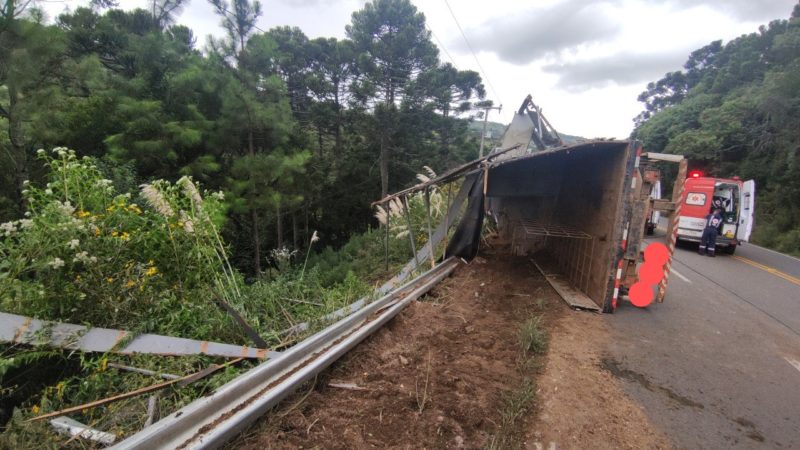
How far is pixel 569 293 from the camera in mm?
5266

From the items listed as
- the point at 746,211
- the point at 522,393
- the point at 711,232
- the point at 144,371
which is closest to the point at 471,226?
the point at 522,393

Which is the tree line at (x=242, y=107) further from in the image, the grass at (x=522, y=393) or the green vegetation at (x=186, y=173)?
the grass at (x=522, y=393)

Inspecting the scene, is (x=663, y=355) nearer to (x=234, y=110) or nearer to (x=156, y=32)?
(x=234, y=110)

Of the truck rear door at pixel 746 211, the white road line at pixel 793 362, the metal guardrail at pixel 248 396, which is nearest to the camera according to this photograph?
the metal guardrail at pixel 248 396

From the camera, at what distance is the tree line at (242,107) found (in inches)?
302

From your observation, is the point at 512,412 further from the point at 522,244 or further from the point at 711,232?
the point at 711,232

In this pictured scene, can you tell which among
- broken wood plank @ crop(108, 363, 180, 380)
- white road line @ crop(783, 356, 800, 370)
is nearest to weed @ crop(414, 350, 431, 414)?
broken wood plank @ crop(108, 363, 180, 380)

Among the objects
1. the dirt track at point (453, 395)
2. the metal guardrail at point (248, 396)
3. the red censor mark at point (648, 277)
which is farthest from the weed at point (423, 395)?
the red censor mark at point (648, 277)

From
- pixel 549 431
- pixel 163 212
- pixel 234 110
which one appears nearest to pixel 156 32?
pixel 234 110

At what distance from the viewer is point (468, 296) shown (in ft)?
16.0

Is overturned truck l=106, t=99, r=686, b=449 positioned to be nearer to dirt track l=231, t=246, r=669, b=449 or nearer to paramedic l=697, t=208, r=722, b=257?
dirt track l=231, t=246, r=669, b=449

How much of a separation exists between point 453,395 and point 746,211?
12.6 meters

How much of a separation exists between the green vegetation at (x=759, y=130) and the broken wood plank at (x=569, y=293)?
1522 centimetres

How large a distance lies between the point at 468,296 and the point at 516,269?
5.90 ft
